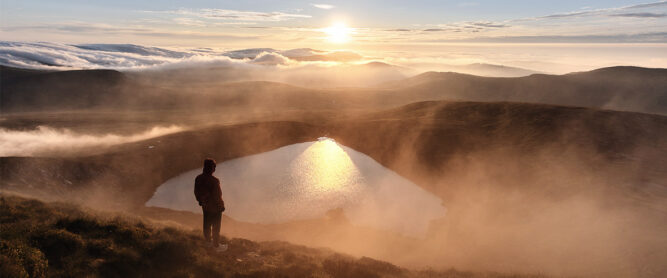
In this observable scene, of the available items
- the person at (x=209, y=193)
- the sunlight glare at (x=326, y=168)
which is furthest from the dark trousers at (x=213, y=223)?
the sunlight glare at (x=326, y=168)

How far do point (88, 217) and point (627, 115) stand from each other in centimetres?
A: 5284

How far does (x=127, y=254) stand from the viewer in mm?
10523

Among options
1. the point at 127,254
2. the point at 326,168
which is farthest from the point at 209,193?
the point at 326,168

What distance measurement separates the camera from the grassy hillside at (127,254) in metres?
9.21

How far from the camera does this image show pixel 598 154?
3306 cm

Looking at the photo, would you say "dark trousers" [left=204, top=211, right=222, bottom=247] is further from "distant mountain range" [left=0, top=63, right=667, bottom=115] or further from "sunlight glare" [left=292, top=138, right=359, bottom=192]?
"distant mountain range" [left=0, top=63, right=667, bottom=115]

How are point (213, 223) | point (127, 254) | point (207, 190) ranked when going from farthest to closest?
point (213, 223)
point (207, 190)
point (127, 254)

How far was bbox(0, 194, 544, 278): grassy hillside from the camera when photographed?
9.21 meters

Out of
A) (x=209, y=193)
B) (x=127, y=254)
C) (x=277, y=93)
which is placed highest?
(x=277, y=93)

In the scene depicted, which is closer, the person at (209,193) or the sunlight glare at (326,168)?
the person at (209,193)

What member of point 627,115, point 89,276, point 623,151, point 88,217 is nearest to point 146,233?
point 88,217

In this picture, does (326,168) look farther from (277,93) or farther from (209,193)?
(277,93)

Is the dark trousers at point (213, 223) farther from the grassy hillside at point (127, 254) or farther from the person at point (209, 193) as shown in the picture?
the grassy hillside at point (127, 254)

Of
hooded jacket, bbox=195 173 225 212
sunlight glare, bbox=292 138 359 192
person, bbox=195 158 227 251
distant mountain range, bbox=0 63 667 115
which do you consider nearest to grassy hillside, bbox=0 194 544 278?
person, bbox=195 158 227 251
